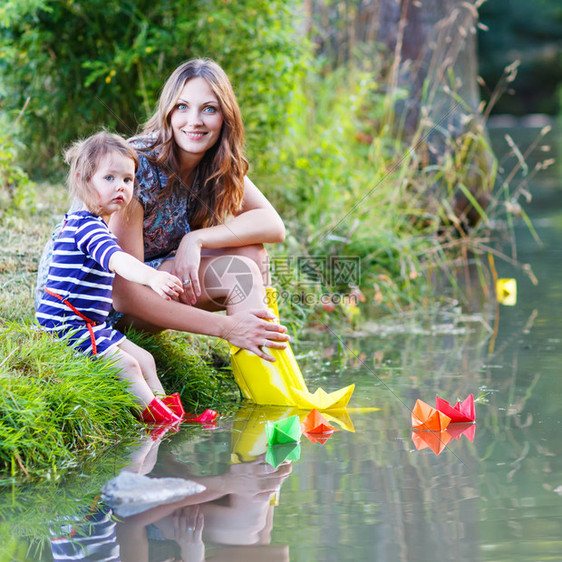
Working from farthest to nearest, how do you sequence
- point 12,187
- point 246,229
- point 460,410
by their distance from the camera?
point 12,187, point 246,229, point 460,410

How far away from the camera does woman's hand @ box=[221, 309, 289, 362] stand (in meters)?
2.85

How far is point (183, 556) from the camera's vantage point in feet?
5.86

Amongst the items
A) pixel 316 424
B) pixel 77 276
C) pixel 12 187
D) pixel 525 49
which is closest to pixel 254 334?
pixel 316 424

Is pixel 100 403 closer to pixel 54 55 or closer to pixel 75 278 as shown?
pixel 75 278

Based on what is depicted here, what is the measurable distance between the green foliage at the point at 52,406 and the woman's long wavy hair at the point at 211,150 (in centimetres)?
75

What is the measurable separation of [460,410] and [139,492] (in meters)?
1.12

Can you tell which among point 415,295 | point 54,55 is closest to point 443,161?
point 415,295

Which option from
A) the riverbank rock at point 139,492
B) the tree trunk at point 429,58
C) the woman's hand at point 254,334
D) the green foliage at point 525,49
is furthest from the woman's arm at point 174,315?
the green foliage at point 525,49

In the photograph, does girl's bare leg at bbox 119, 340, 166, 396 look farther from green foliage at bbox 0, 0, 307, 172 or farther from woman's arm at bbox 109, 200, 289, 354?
green foliage at bbox 0, 0, 307, 172

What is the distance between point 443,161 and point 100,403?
345cm

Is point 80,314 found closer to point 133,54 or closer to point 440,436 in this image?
point 440,436

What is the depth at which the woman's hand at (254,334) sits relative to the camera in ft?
9.36

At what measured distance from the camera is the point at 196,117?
289cm

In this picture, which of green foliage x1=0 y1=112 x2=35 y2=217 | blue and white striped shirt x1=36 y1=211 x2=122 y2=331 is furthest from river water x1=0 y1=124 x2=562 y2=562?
green foliage x1=0 y1=112 x2=35 y2=217
